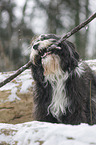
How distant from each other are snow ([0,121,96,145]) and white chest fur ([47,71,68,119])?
1165 mm

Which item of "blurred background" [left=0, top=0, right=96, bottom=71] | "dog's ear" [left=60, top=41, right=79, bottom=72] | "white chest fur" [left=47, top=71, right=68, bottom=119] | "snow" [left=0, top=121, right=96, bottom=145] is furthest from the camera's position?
"blurred background" [left=0, top=0, right=96, bottom=71]

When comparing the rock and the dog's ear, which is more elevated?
the dog's ear

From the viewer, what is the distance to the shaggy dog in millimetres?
2603

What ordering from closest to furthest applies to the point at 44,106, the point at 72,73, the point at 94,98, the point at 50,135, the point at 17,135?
1. the point at 50,135
2. the point at 17,135
3. the point at 72,73
4. the point at 44,106
5. the point at 94,98

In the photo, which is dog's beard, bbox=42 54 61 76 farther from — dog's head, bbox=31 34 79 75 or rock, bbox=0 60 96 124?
rock, bbox=0 60 96 124

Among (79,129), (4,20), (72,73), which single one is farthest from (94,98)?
(4,20)

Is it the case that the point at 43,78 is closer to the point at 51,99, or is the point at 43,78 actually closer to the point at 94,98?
the point at 51,99

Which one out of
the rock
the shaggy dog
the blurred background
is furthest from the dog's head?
the blurred background

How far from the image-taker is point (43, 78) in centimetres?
292

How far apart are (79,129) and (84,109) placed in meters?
1.55

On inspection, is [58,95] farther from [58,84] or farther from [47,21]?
[47,21]

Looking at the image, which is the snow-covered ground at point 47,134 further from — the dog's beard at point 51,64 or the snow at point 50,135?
the dog's beard at point 51,64

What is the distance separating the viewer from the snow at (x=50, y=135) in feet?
4.49

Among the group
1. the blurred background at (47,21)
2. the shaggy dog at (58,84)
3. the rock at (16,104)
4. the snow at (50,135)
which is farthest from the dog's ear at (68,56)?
the blurred background at (47,21)
